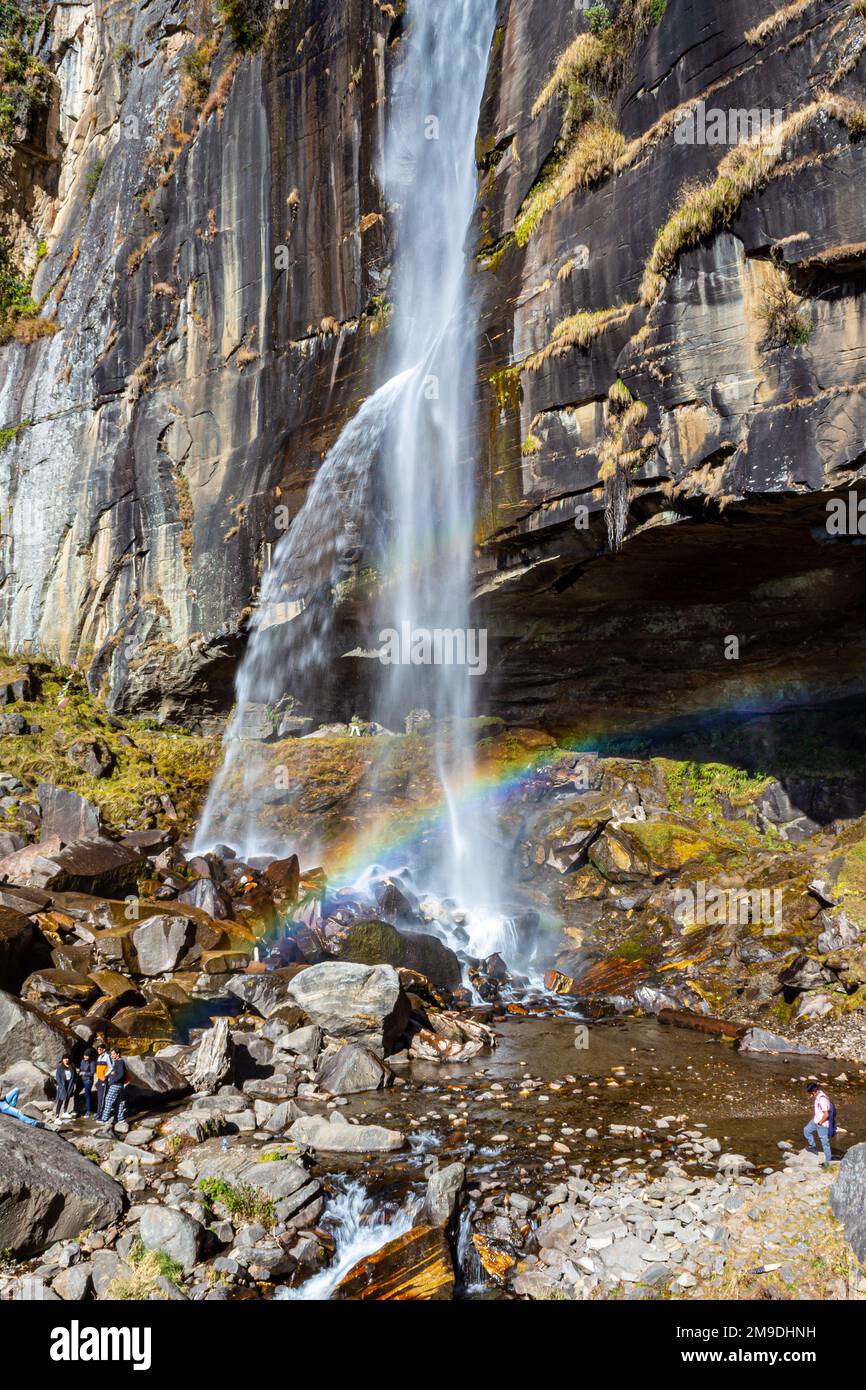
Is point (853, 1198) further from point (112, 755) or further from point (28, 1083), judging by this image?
point (112, 755)

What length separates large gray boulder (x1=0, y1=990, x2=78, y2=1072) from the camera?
9297 millimetres

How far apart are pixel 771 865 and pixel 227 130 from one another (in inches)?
1009

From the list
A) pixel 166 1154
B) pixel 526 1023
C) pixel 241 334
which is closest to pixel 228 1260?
pixel 166 1154

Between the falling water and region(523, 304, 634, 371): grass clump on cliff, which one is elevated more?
region(523, 304, 634, 371): grass clump on cliff

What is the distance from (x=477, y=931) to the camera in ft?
55.0

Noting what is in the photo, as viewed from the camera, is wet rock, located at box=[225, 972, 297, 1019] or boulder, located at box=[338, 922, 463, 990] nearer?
wet rock, located at box=[225, 972, 297, 1019]

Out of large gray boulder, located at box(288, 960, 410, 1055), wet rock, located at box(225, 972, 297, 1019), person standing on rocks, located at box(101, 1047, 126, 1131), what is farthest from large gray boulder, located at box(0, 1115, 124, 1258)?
wet rock, located at box(225, 972, 297, 1019)

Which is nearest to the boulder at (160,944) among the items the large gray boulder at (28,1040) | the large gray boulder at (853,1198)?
the large gray boulder at (28,1040)

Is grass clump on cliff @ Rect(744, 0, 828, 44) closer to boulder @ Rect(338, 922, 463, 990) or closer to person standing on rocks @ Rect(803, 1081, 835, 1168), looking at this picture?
person standing on rocks @ Rect(803, 1081, 835, 1168)

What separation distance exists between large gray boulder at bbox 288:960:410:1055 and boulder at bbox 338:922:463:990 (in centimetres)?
205

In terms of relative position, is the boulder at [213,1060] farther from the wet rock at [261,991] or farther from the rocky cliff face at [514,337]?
the rocky cliff face at [514,337]

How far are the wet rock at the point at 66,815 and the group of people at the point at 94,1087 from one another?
962cm
